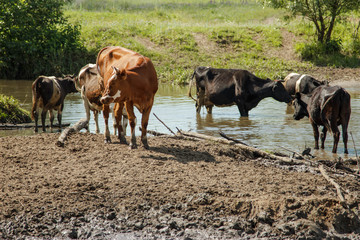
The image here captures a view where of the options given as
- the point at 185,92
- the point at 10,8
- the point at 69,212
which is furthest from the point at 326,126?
the point at 10,8

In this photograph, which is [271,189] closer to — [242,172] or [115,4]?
[242,172]

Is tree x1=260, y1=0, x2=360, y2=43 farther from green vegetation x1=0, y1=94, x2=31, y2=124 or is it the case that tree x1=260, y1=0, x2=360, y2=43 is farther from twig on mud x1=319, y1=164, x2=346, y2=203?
twig on mud x1=319, y1=164, x2=346, y2=203

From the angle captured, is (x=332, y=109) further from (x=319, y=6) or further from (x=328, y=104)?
(x=319, y=6)

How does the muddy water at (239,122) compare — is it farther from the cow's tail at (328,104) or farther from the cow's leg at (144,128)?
the cow's leg at (144,128)

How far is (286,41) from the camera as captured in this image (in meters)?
33.4

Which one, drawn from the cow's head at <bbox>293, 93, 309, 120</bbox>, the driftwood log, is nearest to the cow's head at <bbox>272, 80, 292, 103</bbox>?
the cow's head at <bbox>293, 93, 309, 120</bbox>

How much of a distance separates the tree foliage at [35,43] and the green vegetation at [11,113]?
1337cm

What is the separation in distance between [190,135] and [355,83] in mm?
16949

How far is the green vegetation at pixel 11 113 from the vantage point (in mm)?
13742

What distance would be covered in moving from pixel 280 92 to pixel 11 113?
8498 mm

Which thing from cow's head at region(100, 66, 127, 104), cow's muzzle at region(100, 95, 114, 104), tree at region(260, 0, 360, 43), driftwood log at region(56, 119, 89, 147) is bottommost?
driftwood log at region(56, 119, 89, 147)

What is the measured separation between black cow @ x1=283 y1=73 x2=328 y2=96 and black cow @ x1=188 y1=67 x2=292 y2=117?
0.65 m

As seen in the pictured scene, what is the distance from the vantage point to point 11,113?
46.4ft

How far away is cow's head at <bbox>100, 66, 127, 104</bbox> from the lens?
327 inches
